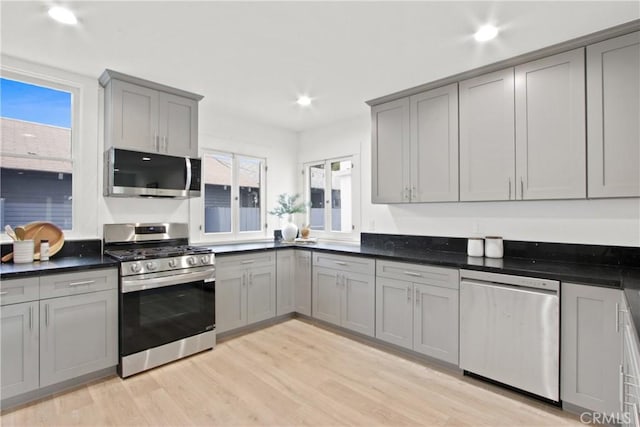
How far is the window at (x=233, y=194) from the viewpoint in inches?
160

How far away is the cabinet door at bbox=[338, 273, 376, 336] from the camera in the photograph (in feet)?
10.6

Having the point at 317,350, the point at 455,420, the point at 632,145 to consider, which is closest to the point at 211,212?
the point at 317,350

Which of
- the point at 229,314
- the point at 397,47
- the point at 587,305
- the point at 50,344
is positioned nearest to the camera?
the point at 587,305

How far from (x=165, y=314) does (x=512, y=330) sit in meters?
2.77

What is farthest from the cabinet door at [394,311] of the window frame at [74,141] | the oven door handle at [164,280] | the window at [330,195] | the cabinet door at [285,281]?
the window frame at [74,141]

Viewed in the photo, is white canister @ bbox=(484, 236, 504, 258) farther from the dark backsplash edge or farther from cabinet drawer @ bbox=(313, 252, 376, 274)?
cabinet drawer @ bbox=(313, 252, 376, 274)

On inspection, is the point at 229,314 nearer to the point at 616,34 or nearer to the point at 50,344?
the point at 50,344

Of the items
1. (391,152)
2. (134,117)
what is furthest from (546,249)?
(134,117)

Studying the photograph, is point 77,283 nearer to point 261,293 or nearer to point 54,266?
point 54,266

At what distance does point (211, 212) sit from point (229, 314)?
132cm

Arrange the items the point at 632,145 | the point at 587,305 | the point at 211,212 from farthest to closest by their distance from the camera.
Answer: the point at 211,212
the point at 632,145
the point at 587,305

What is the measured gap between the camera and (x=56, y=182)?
117 inches

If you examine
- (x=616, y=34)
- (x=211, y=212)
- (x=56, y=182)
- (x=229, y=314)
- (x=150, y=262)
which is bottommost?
(x=229, y=314)

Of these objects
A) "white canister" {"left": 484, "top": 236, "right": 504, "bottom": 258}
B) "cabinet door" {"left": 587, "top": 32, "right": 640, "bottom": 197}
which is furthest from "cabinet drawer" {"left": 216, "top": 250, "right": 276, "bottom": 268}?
"cabinet door" {"left": 587, "top": 32, "right": 640, "bottom": 197}
